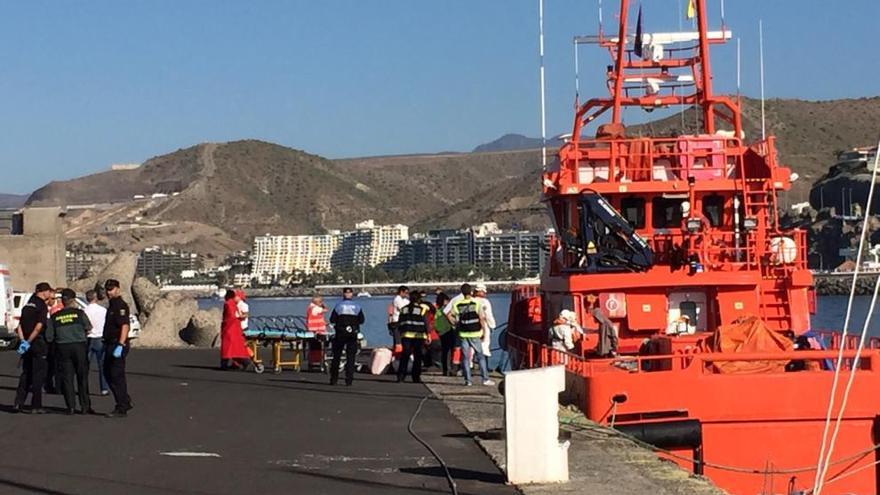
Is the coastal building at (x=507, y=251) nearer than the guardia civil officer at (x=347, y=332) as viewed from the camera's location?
No

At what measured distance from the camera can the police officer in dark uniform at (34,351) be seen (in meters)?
19.3

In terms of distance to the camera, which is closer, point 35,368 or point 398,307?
point 35,368

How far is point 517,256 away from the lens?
157 meters

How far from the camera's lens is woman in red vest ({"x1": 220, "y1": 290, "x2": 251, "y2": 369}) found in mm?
28312

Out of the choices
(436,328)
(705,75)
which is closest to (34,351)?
(436,328)

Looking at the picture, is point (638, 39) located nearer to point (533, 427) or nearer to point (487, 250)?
point (533, 427)

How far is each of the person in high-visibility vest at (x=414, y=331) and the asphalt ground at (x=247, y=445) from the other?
1114 mm

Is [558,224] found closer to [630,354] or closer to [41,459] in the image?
[630,354]

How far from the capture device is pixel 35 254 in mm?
52250

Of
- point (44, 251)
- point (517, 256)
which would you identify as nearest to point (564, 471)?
point (44, 251)

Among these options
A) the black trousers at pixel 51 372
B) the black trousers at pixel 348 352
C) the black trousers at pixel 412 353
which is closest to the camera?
the black trousers at pixel 51 372

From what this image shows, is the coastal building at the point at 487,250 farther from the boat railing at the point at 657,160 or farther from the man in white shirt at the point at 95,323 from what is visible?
the man in white shirt at the point at 95,323

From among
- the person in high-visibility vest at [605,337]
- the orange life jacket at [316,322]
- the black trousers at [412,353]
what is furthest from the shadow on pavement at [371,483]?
the orange life jacket at [316,322]

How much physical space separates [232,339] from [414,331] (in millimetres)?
5699
